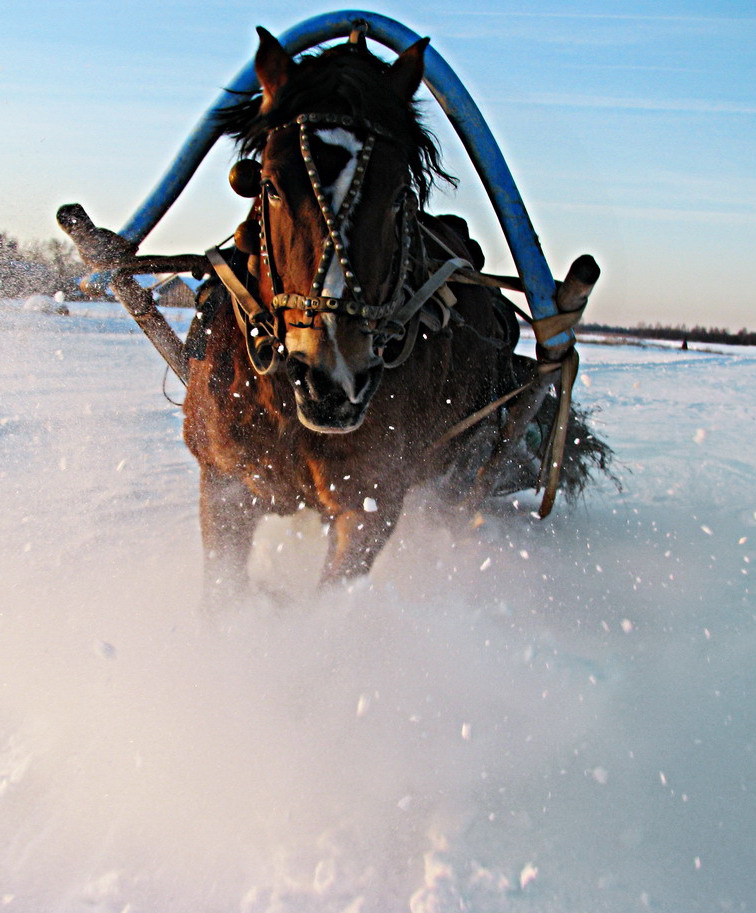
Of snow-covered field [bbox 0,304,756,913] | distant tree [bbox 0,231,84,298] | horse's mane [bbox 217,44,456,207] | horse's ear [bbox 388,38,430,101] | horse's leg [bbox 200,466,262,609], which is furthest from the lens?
distant tree [bbox 0,231,84,298]

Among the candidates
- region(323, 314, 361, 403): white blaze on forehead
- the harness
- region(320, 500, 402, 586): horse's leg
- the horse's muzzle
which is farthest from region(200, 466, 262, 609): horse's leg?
region(323, 314, 361, 403): white blaze on forehead

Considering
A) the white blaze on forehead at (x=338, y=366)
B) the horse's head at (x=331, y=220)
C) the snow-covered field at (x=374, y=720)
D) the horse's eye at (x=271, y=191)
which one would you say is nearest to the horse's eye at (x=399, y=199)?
the horse's head at (x=331, y=220)

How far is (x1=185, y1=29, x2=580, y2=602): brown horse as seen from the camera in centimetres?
237

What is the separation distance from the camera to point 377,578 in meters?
4.27

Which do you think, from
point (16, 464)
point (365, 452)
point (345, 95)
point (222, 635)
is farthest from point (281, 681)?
point (16, 464)

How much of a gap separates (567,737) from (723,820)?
0.62 metres

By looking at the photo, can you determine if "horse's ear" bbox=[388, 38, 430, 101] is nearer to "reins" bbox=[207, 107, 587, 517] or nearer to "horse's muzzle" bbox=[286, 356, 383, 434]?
"reins" bbox=[207, 107, 587, 517]

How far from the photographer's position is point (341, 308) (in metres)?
2.33

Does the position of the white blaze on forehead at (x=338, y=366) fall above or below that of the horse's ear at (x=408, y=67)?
below

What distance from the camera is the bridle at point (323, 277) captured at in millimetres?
2330

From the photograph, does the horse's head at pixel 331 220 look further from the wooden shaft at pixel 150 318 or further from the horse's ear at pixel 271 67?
the wooden shaft at pixel 150 318

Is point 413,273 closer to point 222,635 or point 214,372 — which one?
point 214,372

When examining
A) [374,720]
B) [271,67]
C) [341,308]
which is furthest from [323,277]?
[374,720]

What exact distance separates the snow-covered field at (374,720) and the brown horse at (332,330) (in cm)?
53
